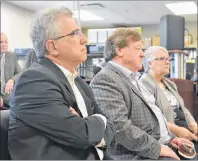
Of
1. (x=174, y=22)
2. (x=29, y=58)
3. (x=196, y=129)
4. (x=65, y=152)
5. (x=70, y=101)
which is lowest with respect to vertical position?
(x=196, y=129)

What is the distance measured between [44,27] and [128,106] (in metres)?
0.68

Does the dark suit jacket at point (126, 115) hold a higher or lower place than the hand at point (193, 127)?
higher

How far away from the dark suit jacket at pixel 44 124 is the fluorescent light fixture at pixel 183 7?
23.6 feet

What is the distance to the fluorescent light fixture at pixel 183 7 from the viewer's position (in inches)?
304

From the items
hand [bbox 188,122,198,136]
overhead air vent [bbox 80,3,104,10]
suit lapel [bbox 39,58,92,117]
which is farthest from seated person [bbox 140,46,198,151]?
overhead air vent [bbox 80,3,104,10]

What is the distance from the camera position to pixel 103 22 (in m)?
10.7

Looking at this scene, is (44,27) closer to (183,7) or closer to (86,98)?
(86,98)

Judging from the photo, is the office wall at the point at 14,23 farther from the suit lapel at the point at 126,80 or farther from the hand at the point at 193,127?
the suit lapel at the point at 126,80

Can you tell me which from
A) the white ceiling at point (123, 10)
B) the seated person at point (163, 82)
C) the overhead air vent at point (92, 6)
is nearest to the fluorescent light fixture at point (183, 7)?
the white ceiling at point (123, 10)

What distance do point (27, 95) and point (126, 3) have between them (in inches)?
274

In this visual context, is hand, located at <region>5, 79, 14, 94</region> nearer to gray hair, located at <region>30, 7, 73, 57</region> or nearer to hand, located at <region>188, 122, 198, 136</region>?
hand, located at <region>188, 122, 198, 136</region>

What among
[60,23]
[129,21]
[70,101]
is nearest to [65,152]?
[70,101]

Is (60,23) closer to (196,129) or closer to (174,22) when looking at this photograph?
(196,129)

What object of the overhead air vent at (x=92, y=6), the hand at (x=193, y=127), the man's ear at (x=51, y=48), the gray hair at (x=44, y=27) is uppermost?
the overhead air vent at (x=92, y=6)
